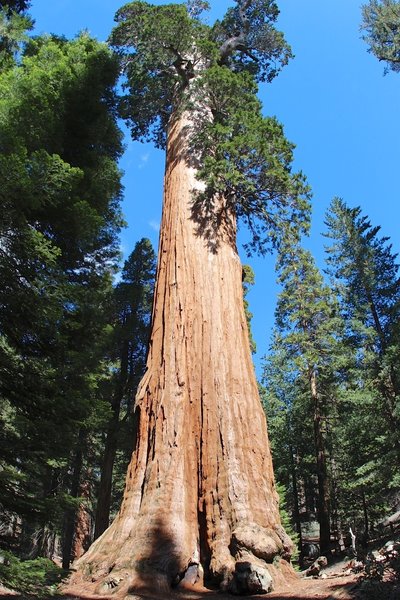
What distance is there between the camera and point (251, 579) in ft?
15.0

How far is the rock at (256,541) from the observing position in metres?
4.91

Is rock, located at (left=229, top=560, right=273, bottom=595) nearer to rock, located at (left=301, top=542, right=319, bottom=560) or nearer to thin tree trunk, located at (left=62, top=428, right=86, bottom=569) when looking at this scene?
thin tree trunk, located at (left=62, top=428, right=86, bottom=569)

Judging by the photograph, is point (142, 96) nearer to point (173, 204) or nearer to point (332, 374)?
point (173, 204)

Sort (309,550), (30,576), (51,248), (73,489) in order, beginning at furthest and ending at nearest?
(309,550), (73,489), (51,248), (30,576)

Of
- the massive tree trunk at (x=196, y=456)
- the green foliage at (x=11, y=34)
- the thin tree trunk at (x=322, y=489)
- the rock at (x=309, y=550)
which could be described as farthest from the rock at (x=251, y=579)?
the rock at (x=309, y=550)

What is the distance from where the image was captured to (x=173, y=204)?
29.4ft

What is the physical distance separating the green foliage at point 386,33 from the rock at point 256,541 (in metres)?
17.0

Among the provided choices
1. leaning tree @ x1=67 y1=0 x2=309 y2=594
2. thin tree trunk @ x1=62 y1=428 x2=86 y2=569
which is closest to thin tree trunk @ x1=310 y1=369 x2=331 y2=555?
thin tree trunk @ x1=62 y1=428 x2=86 y2=569

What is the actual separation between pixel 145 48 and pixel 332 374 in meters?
15.2

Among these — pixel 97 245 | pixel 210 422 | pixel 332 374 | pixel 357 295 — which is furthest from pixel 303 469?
pixel 210 422

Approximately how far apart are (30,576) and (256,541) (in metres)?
2.36

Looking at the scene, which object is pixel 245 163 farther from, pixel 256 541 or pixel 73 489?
pixel 73 489

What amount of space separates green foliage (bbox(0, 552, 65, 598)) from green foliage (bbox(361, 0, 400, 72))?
18.5 meters

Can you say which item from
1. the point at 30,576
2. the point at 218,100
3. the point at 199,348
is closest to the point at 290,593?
the point at 30,576
